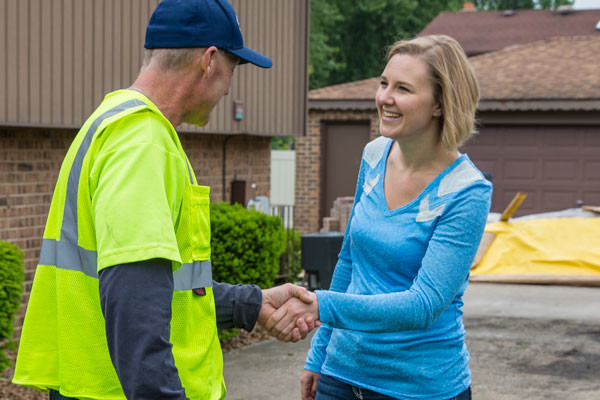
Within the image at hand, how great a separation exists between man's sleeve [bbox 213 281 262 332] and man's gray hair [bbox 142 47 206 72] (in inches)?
31.5

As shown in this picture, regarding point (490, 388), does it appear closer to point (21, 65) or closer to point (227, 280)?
point (227, 280)

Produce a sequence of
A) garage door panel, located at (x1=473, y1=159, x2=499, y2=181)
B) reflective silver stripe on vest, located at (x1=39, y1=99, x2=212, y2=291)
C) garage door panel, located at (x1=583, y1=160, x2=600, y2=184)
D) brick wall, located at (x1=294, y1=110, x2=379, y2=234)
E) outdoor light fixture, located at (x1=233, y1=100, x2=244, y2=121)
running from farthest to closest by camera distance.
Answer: brick wall, located at (x1=294, y1=110, x2=379, y2=234)
garage door panel, located at (x1=473, y1=159, x2=499, y2=181)
garage door panel, located at (x1=583, y1=160, x2=600, y2=184)
outdoor light fixture, located at (x1=233, y1=100, x2=244, y2=121)
reflective silver stripe on vest, located at (x1=39, y1=99, x2=212, y2=291)

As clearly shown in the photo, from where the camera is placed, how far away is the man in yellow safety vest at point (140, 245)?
1931 millimetres

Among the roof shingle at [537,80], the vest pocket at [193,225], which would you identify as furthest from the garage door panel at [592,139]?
the vest pocket at [193,225]

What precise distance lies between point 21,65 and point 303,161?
12.4 meters

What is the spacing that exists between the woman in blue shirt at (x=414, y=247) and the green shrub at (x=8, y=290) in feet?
11.2

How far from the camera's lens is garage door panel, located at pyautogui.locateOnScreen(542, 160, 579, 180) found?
17734mm

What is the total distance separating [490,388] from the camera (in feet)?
23.4

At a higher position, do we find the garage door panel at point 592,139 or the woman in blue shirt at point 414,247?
the garage door panel at point 592,139

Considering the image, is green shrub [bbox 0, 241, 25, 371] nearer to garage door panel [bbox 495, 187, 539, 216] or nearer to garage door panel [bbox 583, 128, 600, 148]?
garage door panel [bbox 495, 187, 539, 216]

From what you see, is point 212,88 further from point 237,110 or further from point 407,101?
point 237,110

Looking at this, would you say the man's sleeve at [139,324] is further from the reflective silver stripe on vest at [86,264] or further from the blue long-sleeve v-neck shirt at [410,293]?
the blue long-sleeve v-neck shirt at [410,293]

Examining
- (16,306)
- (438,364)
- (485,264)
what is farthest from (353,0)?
(438,364)

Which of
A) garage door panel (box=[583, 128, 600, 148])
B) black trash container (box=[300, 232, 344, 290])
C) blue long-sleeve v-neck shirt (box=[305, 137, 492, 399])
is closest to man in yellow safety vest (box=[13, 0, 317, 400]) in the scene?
blue long-sleeve v-neck shirt (box=[305, 137, 492, 399])
